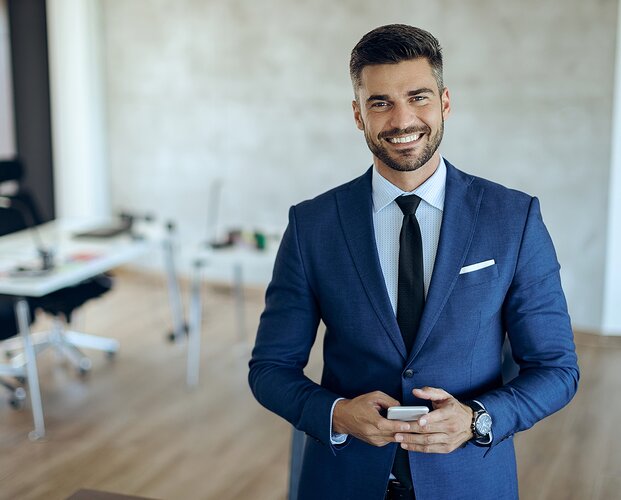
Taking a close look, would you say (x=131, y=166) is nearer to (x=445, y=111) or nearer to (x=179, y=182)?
(x=179, y=182)

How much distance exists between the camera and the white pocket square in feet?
5.99

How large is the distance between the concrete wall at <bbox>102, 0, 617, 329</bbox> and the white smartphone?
15.9 ft

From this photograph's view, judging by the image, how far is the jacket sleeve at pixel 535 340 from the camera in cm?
178

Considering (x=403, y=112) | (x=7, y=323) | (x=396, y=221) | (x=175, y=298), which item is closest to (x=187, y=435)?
(x=7, y=323)

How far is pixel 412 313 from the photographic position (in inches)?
73.1

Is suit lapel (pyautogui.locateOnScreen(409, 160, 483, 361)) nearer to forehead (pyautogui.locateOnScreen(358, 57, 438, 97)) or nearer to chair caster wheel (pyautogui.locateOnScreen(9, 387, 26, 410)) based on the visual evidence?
forehead (pyautogui.locateOnScreen(358, 57, 438, 97))

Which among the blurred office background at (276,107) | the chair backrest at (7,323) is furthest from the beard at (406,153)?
the blurred office background at (276,107)

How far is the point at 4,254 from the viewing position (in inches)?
222

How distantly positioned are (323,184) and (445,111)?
17.2ft

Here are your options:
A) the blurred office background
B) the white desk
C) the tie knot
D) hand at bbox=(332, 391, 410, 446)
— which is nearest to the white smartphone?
hand at bbox=(332, 391, 410, 446)

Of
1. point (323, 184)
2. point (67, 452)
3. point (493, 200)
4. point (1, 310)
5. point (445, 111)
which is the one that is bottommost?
point (67, 452)

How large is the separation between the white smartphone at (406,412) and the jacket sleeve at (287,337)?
198 mm

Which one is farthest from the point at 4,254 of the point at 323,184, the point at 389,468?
the point at 389,468

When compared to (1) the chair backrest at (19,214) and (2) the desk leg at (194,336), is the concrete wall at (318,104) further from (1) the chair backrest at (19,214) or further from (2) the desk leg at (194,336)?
(2) the desk leg at (194,336)
